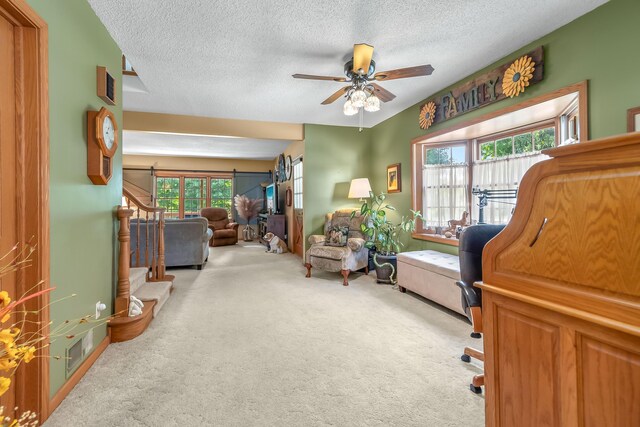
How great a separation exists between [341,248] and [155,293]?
231cm

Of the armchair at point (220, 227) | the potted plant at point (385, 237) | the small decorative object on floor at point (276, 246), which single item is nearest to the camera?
the potted plant at point (385, 237)

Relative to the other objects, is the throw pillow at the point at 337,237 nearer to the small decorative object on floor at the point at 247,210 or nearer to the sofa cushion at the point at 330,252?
the sofa cushion at the point at 330,252

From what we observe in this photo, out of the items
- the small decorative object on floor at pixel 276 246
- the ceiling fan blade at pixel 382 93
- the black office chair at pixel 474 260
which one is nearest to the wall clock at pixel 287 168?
the small decorative object on floor at pixel 276 246

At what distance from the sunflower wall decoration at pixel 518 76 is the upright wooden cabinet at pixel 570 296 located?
2.16m

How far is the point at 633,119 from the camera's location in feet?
6.08

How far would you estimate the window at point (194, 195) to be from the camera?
859 centimetres

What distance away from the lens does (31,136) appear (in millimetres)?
1412

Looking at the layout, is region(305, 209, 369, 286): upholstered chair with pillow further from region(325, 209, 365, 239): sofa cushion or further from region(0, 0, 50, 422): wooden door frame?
region(0, 0, 50, 422): wooden door frame

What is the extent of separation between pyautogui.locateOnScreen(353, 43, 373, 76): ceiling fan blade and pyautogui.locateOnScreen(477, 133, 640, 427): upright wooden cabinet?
70.0 inches

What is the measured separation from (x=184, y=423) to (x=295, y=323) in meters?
1.28

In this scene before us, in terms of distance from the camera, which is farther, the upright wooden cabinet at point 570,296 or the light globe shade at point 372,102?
the light globe shade at point 372,102

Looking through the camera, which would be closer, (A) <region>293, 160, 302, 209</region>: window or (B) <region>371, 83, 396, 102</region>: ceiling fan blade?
(B) <region>371, 83, 396, 102</region>: ceiling fan blade

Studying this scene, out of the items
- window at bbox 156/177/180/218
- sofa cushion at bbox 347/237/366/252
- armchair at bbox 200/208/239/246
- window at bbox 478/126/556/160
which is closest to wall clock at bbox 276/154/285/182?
armchair at bbox 200/208/239/246

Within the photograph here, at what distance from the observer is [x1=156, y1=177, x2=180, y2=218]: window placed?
27.5 ft
